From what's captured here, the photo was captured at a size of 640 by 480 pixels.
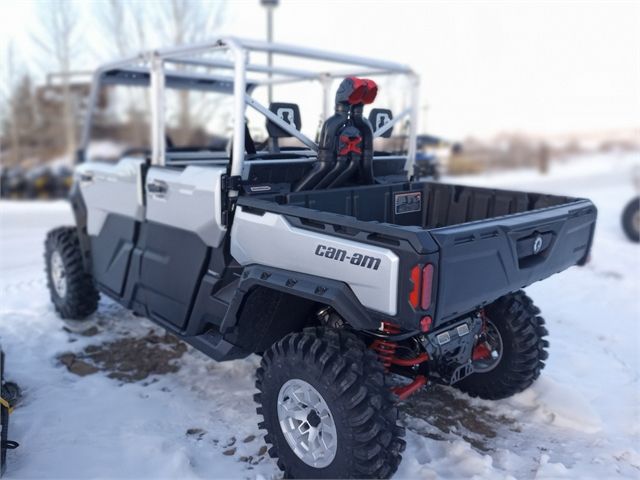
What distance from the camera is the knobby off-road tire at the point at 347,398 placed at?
2.62 m

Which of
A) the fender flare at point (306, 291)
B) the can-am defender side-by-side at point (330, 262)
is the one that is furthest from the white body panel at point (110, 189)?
the fender flare at point (306, 291)

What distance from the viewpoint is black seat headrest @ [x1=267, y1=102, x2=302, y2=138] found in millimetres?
3588

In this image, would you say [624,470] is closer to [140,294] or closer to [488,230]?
[488,230]

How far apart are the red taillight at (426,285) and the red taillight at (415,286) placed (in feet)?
0.07

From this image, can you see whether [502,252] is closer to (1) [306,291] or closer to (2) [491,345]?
(1) [306,291]

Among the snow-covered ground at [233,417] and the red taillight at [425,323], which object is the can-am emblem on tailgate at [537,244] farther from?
the snow-covered ground at [233,417]

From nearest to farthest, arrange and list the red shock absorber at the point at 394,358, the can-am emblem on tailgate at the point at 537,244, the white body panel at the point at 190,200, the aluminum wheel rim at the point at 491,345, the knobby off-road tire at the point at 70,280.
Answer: the can-am emblem on tailgate at the point at 537,244
the red shock absorber at the point at 394,358
the white body panel at the point at 190,200
the aluminum wheel rim at the point at 491,345
the knobby off-road tire at the point at 70,280

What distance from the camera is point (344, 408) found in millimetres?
2637

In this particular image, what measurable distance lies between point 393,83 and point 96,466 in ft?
13.4

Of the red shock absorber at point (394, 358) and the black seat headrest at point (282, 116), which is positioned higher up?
the black seat headrest at point (282, 116)

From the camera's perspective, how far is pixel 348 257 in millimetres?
2576

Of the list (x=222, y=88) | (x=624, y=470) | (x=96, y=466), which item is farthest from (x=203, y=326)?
(x=222, y=88)

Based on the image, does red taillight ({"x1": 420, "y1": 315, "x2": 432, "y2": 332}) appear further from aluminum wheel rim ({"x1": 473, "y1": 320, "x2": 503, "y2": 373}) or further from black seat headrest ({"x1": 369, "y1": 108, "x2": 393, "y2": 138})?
black seat headrest ({"x1": 369, "y1": 108, "x2": 393, "y2": 138})

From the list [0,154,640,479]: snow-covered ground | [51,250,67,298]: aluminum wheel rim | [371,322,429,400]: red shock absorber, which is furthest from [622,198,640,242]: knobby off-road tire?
[51,250,67,298]: aluminum wheel rim
